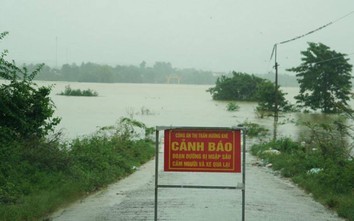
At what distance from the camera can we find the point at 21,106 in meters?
11.8

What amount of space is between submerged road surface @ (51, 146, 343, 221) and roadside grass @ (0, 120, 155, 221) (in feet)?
0.95

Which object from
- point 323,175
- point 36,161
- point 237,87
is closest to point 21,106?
point 36,161

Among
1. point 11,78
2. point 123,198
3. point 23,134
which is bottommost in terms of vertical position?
point 123,198

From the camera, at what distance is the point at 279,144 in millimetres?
17719

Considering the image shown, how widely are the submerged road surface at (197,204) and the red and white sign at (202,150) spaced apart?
1.39 m

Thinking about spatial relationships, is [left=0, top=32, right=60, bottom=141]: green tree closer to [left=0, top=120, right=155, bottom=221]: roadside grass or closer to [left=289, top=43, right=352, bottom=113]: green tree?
[left=0, top=120, right=155, bottom=221]: roadside grass

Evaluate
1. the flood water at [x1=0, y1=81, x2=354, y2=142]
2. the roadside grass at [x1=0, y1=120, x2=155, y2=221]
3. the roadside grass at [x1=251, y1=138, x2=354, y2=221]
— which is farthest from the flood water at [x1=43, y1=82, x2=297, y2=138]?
the roadside grass at [x1=251, y1=138, x2=354, y2=221]

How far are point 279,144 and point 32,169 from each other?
10542mm

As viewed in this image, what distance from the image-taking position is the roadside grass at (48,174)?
751 cm

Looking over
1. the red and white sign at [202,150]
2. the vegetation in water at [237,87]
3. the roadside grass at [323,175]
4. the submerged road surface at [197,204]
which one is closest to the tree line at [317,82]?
the vegetation in water at [237,87]

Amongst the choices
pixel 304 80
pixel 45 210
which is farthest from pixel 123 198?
pixel 304 80

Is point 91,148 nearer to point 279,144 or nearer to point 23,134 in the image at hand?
point 23,134

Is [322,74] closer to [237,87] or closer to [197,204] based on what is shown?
[237,87]

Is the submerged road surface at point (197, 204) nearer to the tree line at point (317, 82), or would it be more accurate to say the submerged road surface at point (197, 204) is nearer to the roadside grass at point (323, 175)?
the roadside grass at point (323, 175)
